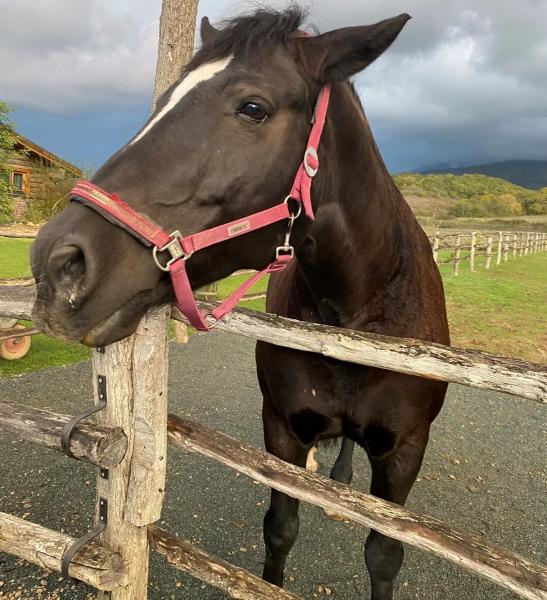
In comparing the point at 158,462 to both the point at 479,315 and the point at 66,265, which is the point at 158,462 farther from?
the point at 479,315

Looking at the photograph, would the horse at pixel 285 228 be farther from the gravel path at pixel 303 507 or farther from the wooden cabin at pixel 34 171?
the wooden cabin at pixel 34 171

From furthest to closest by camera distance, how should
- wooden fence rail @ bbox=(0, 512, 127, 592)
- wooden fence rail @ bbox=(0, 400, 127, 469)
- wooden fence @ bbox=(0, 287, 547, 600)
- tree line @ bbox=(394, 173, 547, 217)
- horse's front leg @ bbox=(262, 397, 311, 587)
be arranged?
tree line @ bbox=(394, 173, 547, 217) → horse's front leg @ bbox=(262, 397, 311, 587) → wooden fence rail @ bbox=(0, 512, 127, 592) → wooden fence rail @ bbox=(0, 400, 127, 469) → wooden fence @ bbox=(0, 287, 547, 600)

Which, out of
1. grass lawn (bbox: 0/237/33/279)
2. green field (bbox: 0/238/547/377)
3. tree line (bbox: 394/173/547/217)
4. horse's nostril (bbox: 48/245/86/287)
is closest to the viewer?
horse's nostril (bbox: 48/245/86/287)

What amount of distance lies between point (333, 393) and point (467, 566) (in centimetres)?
87

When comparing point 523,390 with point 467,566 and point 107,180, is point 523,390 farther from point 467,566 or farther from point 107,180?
point 107,180

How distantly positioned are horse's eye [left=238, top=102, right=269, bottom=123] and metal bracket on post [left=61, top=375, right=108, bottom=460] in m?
1.22

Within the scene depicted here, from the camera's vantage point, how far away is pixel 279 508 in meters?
2.58

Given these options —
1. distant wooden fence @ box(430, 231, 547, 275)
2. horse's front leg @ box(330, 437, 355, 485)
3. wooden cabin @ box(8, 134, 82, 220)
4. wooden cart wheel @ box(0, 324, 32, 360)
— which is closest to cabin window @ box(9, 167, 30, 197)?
wooden cabin @ box(8, 134, 82, 220)

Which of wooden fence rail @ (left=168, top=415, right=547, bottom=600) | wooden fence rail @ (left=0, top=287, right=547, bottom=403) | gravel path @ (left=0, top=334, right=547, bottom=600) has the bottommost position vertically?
gravel path @ (left=0, top=334, right=547, bottom=600)

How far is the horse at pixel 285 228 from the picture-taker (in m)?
1.30

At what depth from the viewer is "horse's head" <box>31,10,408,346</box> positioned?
1.26m

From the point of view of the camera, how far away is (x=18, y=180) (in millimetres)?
25219

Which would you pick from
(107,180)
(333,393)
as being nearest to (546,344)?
(333,393)

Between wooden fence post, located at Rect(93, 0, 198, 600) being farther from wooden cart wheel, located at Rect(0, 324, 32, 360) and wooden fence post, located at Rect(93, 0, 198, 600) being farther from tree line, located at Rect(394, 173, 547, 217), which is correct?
tree line, located at Rect(394, 173, 547, 217)
